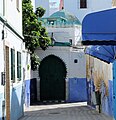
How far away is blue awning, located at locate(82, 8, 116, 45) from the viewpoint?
379 inches

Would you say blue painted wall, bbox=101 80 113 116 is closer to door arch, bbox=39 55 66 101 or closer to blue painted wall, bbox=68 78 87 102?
blue painted wall, bbox=68 78 87 102

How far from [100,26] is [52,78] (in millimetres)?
24487

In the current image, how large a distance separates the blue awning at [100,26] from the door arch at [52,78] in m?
24.1

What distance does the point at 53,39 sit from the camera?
119 ft

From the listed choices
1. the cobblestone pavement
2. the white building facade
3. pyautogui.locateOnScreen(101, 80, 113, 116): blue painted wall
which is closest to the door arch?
the cobblestone pavement

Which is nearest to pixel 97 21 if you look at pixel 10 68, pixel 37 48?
pixel 10 68

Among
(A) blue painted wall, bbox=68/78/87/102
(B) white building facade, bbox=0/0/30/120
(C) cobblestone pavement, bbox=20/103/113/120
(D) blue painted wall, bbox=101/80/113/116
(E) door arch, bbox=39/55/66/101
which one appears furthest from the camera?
(E) door arch, bbox=39/55/66/101

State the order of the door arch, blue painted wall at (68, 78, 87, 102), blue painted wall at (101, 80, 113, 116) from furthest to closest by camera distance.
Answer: the door arch → blue painted wall at (68, 78, 87, 102) → blue painted wall at (101, 80, 113, 116)

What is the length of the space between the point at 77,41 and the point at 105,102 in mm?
17383

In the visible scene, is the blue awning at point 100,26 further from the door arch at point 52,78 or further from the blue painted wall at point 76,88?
the door arch at point 52,78

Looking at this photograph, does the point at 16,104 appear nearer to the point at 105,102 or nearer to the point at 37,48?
the point at 105,102

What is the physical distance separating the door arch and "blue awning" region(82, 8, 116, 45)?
24.1 metres

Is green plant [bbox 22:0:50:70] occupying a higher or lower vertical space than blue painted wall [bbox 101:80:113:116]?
higher

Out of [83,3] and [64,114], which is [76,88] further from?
[83,3]
